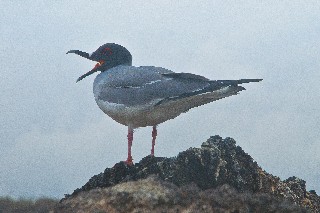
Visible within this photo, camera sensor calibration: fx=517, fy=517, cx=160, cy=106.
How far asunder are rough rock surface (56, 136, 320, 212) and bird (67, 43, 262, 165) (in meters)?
1.35

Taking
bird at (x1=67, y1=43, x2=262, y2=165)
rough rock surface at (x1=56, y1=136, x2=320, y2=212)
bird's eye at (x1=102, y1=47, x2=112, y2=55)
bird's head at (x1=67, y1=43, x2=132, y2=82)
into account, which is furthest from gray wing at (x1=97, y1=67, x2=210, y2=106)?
rough rock surface at (x1=56, y1=136, x2=320, y2=212)

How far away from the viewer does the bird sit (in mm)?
8889

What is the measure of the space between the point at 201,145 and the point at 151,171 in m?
0.98

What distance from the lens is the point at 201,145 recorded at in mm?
7473

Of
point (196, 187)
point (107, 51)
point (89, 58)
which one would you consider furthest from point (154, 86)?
point (196, 187)

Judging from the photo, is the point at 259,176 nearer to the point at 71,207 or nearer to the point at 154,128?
the point at 154,128

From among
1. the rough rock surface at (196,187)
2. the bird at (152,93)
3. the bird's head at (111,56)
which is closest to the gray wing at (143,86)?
the bird at (152,93)

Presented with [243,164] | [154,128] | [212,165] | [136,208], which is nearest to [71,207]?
[136,208]

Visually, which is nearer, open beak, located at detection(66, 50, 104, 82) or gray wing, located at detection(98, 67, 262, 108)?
gray wing, located at detection(98, 67, 262, 108)

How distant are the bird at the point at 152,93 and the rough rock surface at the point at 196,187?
4.44ft

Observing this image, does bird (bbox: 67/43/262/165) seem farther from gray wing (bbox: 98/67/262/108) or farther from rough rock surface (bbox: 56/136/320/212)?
rough rock surface (bbox: 56/136/320/212)

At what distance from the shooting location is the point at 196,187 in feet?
15.9

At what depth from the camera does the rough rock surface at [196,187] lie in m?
4.55

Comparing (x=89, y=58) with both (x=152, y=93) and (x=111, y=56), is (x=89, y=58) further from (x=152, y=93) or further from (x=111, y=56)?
(x=152, y=93)
